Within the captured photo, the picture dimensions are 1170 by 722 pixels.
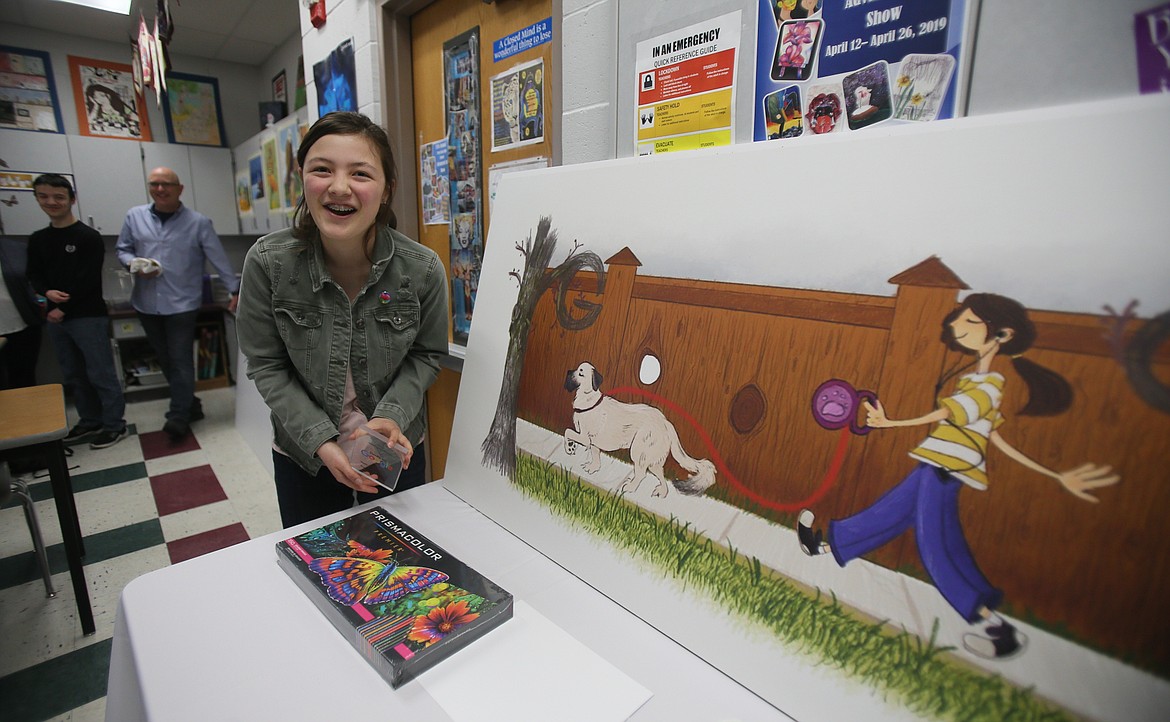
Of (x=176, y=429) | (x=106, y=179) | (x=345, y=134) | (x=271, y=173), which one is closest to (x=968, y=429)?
(x=345, y=134)

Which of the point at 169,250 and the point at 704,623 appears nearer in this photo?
the point at 704,623

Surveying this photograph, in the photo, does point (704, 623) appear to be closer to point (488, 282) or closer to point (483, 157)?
point (488, 282)

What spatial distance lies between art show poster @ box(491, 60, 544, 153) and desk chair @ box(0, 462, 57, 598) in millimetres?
1602

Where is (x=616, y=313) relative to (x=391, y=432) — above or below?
above

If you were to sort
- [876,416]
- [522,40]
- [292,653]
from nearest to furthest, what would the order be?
[876,416]
[292,653]
[522,40]

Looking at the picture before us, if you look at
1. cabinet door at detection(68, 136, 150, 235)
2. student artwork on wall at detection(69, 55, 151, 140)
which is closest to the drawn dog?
cabinet door at detection(68, 136, 150, 235)

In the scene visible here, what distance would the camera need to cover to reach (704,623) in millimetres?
598

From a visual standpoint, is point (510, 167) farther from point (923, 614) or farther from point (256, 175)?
point (256, 175)

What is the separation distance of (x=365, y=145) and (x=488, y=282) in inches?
12.2

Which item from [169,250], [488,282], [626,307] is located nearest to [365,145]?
[488,282]

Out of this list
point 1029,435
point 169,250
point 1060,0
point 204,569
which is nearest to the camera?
point 1029,435

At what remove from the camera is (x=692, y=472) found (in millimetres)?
654

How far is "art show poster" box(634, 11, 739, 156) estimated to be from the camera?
34.0 inches

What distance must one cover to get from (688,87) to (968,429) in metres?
0.70
